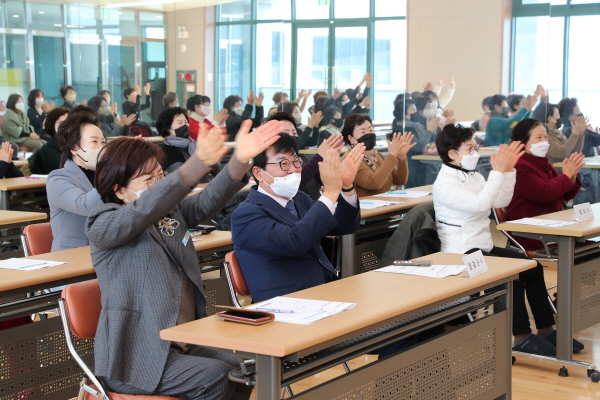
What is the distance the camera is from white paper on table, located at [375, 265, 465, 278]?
8.91ft

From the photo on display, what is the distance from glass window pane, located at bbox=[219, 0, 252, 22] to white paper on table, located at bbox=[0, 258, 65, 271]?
6891 mm

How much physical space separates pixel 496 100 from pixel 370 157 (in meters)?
2.54

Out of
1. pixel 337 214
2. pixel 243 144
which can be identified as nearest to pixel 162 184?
pixel 243 144

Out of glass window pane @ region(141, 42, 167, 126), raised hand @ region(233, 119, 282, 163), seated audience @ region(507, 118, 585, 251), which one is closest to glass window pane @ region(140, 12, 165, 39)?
glass window pane @ region(141, 42, 167, 126)

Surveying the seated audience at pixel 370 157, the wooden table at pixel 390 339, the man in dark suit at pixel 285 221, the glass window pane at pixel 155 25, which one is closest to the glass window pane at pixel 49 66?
the glass window pane at pixel 155 25

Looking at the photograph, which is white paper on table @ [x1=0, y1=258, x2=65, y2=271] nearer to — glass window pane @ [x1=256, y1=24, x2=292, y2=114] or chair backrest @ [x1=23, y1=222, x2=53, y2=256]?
chair backrest @ [x1=23, y1=222, x2=53, y2=256]

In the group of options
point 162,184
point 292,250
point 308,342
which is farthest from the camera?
point 292,250

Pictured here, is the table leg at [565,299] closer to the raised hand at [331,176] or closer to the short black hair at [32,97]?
the raised hand at [331,176]

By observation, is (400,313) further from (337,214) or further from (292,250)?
(337,214)

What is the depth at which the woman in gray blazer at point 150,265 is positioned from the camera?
2148 millimetres

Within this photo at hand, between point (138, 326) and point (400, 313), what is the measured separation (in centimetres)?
79

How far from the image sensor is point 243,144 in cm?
218

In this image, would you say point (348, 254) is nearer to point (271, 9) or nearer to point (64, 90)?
point (271, 9)

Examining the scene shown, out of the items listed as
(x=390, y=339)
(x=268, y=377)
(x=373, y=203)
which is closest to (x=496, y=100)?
(x=373, y=203)
